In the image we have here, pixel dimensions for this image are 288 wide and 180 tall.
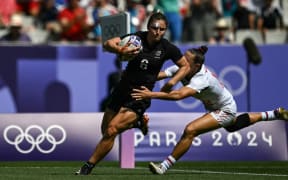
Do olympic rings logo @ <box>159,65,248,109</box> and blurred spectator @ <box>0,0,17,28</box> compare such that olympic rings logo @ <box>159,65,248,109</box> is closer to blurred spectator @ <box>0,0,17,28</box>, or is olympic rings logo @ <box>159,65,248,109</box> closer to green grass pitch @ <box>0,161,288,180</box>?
green grass pitch @ <box>0,161,288,180</box>

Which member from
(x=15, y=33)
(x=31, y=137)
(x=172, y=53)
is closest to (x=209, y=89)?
(x=172, y=53)

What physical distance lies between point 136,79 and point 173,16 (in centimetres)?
1000

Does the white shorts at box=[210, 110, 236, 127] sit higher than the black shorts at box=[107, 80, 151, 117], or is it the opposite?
the black shorts at box=[107, 80, 151, 117]

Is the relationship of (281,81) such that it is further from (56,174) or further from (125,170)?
(56,174)

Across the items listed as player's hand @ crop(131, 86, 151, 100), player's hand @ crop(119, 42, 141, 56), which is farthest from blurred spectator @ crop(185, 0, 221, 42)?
player's hand @ crop(131, 86, 151, 100)

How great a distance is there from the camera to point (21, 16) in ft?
85.0

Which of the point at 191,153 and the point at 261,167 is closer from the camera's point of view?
the point at 261,167

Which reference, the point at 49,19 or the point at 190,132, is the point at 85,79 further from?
the point at 190,132

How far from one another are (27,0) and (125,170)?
9.75 meters

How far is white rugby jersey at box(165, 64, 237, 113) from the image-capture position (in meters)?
16.4

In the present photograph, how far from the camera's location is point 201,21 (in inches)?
1040

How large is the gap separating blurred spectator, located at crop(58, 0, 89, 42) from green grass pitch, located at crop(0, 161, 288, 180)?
583 centimetres

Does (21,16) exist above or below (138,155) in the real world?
above

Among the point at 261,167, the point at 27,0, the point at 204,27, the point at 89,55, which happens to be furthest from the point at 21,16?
the point at 261,167
